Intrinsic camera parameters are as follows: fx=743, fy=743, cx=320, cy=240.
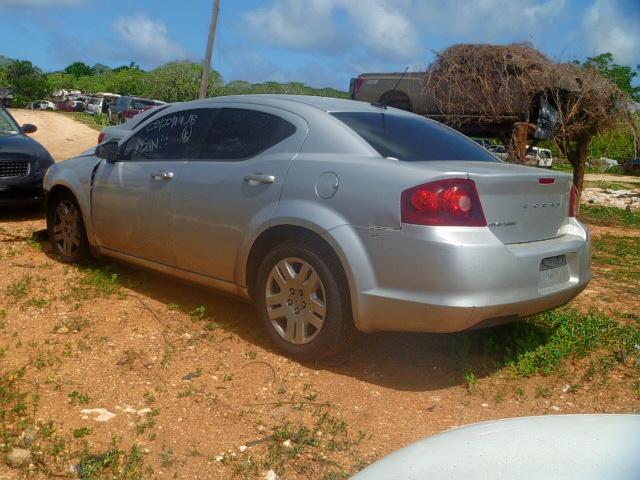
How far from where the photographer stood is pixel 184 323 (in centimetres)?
515

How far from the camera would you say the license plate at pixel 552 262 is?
164 inches

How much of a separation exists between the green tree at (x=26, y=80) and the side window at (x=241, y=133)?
261ft

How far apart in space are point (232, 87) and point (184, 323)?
133 ft

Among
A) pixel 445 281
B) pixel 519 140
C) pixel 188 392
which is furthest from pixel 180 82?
Result: pixel 445 281

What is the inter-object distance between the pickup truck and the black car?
4.51 meters

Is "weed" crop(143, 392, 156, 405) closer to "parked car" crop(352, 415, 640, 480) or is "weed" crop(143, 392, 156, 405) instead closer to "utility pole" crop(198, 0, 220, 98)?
"parked car" crop(352, 415, 640, 480)

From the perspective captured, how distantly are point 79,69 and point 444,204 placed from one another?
156 metres

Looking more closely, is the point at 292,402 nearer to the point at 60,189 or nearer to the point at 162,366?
the point at 162,366

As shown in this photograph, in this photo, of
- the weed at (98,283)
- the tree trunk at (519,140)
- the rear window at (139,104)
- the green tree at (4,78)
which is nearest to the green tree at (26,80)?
the green tree at (4,78)

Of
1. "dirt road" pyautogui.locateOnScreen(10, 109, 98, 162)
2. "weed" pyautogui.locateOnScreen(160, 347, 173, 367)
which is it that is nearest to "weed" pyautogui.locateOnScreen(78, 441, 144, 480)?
"weed" pyautogui.locateOnScreen(160, 347, 173, 367)

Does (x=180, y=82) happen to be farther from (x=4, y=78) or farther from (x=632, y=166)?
(x=4, y=78)

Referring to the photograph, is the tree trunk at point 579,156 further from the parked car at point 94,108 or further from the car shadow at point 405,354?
the parked car at point 94,108

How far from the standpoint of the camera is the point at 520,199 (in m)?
4.16

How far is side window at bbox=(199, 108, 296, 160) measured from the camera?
191 inches
